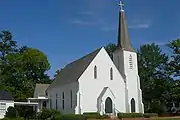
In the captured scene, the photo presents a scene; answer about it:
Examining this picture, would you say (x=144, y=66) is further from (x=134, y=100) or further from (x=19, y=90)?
(x=19, y=90)

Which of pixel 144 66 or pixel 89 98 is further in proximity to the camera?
pixel 144 66

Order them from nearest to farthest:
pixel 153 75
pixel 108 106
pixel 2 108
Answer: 1. pixel 108 106
2. pixel 2 108
3. pixel 153 75

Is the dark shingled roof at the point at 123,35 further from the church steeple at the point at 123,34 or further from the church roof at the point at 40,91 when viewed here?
the church roof at the point at 40,91

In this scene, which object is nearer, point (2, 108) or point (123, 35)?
point (2, 108)

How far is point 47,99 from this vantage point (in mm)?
64312

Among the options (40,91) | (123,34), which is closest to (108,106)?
(123,34)

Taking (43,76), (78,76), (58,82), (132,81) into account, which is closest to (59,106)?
(58,82)

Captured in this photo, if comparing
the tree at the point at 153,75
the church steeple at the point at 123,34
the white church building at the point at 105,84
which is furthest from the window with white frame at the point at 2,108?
the tree at the point at 153,75

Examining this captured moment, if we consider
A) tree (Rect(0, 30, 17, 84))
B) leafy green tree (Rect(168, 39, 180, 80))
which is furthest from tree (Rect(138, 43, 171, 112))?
tree (Rect(0, 30, 17, 84))

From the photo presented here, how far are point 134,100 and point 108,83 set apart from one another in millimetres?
5923

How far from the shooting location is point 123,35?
179 ft

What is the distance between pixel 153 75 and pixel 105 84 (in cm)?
2879

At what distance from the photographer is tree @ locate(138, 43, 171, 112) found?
223ft

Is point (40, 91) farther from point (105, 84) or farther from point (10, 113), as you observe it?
point (105, 84)
